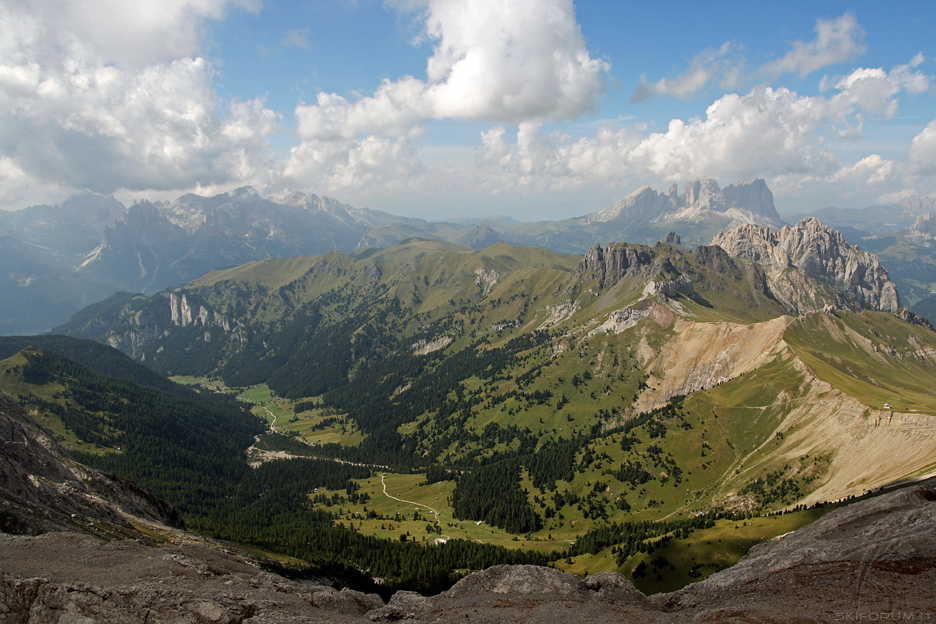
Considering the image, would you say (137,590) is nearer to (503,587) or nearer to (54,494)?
(503,587)

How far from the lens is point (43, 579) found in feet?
158

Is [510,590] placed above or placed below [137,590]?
below

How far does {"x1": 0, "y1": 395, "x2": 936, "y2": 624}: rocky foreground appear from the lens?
1764 inches

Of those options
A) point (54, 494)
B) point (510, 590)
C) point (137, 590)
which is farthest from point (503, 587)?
point (54, 494)

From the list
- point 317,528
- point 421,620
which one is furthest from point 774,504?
point 317,528

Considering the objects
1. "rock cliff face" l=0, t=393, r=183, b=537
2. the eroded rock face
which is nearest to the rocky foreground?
the eroded rock face

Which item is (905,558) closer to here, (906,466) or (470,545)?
(906,466)

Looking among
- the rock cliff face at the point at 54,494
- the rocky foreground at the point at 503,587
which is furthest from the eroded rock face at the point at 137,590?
the rock cliff face at the point at 54,494

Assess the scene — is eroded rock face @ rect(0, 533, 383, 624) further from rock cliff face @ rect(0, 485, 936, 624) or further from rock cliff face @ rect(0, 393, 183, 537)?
rock cliff face @ rect(0, 393, 183, 537)

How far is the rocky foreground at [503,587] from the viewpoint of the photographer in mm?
44812

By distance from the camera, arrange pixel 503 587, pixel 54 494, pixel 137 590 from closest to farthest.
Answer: pixel 137 590, pixel 503 587, pixel 54 494

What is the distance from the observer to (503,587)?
5997 centimetres

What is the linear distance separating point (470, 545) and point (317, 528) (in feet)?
194

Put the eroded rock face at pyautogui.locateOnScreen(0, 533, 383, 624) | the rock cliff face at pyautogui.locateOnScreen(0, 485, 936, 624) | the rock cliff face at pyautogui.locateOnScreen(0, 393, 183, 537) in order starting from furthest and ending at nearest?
the rock cliff face at pyautogui.locateOnScreen(0, 393, 183, 537) → the eroded rock face at pyautogui.locateOnScreen(0, 533, 383, 624) → the rock cliff face at pyautogui.locateOnScreen(0, 485, 936, 624)
